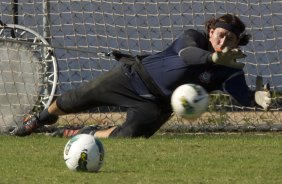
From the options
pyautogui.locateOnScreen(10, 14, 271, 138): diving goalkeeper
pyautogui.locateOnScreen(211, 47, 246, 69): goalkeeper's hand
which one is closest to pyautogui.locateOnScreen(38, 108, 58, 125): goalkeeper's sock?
pyautogui.locateOnScreen(10, 14, 271, 138): diving goalkeeper

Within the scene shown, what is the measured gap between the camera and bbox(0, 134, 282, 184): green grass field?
784 cm

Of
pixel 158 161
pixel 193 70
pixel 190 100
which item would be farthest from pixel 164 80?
pixel 158 161

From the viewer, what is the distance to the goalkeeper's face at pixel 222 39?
9930mm

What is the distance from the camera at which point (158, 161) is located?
9.00 meters

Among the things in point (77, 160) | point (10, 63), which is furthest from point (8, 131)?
point (77, 160)

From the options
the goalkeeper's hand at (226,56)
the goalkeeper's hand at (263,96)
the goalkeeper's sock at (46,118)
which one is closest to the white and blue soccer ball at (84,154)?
the goalkeeper's hand at (226,56)

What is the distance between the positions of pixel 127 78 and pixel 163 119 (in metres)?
0.55

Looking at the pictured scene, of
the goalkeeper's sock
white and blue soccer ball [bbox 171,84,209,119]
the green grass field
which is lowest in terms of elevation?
the goalkeeper's sock

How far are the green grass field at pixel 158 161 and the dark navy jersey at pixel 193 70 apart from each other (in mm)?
548

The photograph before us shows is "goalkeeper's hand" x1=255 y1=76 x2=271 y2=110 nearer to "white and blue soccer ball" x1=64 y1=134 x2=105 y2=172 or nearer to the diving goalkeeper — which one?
the diving goalkeeper

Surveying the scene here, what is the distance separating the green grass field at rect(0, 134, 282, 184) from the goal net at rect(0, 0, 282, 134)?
1.53 metres

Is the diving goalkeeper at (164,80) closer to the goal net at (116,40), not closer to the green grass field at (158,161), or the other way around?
the green grass field at (158,161)

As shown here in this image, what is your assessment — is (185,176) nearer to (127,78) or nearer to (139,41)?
(127,78)

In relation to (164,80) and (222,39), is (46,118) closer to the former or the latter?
(164,80)
